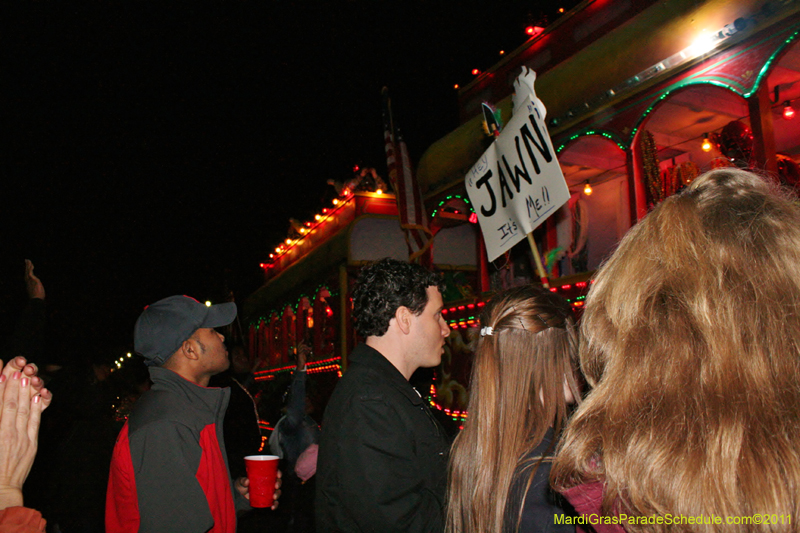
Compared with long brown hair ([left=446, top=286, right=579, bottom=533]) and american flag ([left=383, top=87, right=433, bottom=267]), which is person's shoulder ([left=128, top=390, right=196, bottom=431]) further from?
american flag ([left=383, top=87, right=433, bottom=267])

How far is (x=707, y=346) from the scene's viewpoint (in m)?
0.92

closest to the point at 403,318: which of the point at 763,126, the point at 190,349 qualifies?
the point at 190,349

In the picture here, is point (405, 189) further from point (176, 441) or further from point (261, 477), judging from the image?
point (176, 441)

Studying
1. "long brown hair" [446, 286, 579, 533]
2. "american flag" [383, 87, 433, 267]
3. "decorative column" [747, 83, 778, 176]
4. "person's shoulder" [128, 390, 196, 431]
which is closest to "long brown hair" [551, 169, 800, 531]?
"long brown hair" [446, 286, 579, 533]

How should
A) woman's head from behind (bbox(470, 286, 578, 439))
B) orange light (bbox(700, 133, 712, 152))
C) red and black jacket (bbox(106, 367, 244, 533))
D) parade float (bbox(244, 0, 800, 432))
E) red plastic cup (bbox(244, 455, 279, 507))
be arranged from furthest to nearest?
orange light (bbox(700, 133, 712, 152)) → parade float (bbox(244, 0, 800, 432)) → red plastic cup (bbox(244, 455, 279, 507)) → red and black jacket (bbox(106, 367, 244, 533)) → woman's head from behind (bbox(470, 286, 578, 439))

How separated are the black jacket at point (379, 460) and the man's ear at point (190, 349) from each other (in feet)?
3.31

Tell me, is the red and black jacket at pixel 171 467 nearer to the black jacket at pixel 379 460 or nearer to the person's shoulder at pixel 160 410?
the person's shoulder at pixel 160 410

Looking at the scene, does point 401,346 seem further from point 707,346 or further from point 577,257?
point 577,257

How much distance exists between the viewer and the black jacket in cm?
193

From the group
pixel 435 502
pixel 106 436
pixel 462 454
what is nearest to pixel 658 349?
pixel 462 454

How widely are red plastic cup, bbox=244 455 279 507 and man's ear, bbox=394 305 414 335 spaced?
97 cm

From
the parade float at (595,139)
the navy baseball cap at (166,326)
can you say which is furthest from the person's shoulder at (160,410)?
the parade float at (595,139)

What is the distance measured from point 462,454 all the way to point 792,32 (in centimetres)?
413

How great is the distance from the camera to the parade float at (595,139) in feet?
13.7
